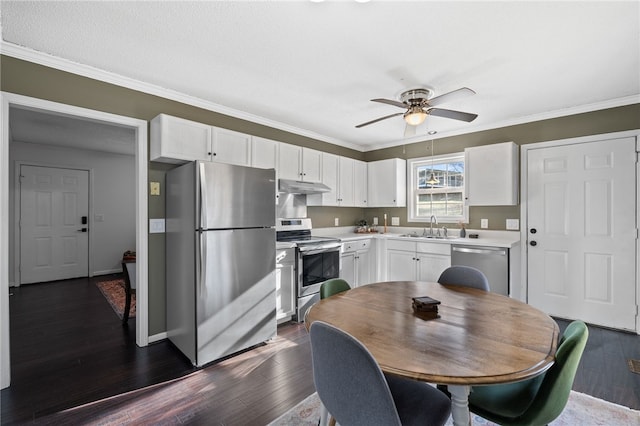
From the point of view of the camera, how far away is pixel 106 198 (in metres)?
6.10

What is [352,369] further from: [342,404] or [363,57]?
[363,57]

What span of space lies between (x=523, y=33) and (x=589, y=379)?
8.47ft

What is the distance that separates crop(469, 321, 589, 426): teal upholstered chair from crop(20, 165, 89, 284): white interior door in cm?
688

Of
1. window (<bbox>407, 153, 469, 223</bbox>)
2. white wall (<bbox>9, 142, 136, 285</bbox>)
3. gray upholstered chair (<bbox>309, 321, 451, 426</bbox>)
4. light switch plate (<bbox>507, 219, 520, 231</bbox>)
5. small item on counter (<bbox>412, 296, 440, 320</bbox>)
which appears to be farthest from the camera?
white wall (<bbox>9, 142, 136, 285</bbox>)

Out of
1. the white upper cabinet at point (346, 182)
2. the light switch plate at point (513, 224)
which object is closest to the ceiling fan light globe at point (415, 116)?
the white upper cabinet at point (346, 182)

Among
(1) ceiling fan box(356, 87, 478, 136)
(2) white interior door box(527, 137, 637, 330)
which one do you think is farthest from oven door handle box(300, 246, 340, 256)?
(2) white interior door box(527, 137, 637, 330)

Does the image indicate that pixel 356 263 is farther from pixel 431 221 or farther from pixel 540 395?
pixel 540 395

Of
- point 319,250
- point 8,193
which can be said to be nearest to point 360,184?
point 319,250

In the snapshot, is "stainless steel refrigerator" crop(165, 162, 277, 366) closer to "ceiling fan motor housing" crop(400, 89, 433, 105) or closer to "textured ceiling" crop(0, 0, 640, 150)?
"textured ceiling" crop(0, 0, 640, 150)

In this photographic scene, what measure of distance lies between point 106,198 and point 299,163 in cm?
456

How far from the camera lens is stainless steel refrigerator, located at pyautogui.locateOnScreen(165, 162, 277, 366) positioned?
2516mm

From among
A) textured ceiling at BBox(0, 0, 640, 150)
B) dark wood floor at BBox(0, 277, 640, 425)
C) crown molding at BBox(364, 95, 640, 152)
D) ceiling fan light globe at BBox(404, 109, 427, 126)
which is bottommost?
dark wood floor at BBox(0, 277, 640, 425)

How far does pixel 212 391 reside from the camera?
2193mm

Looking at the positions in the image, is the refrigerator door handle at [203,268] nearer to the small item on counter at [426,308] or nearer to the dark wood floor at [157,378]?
the dark wood floor at [157,378]
